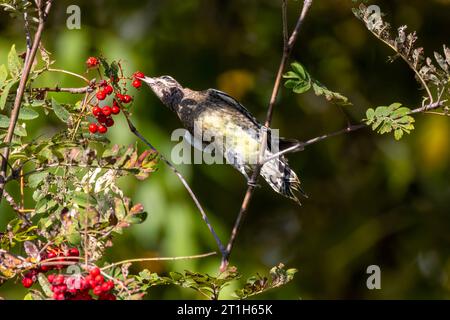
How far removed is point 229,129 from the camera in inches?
137

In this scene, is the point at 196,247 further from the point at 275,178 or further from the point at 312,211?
the point at 312,211

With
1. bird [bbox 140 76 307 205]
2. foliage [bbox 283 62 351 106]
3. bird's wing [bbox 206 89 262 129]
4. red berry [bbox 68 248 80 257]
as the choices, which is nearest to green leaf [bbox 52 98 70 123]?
red berry [bbox 68 248 80 257]

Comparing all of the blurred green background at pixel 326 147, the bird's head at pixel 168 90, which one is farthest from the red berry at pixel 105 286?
the blurred green background at pixel 326 147

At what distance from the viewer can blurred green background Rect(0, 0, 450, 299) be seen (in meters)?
4.98

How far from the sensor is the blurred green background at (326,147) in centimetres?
498

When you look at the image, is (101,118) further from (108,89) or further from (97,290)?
(97,290)

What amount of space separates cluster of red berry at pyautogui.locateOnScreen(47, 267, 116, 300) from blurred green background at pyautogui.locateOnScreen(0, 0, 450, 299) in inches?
116

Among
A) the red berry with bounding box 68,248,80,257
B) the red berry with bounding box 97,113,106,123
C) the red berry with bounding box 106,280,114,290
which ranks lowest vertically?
the red berry with bounding box 106,280,114,290

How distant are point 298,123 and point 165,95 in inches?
89.8

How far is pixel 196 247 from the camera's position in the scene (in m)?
4.20

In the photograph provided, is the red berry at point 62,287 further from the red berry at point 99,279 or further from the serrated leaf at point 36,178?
the serrated leaf at point 36,178

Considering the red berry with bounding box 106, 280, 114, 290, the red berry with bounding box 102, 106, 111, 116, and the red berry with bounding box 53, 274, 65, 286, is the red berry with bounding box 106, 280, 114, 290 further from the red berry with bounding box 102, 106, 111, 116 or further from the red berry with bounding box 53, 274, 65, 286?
the red berry with bounding box 102, 106, 111, 116

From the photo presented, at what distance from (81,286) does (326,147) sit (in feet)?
13.6

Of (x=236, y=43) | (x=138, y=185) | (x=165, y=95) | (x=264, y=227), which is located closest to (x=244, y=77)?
(x=236, y=43)
